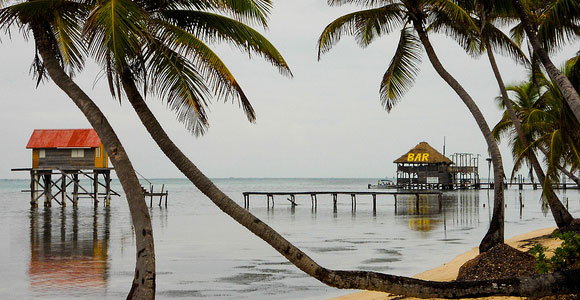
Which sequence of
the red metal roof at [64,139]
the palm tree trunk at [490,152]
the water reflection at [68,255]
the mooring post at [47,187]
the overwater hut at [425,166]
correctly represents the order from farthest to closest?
the overwater hut at [425,166] < the mooring post at [47,187] < the red metal roof at [64,139] < the water reflection at [68,255] < the palm tree trunk at [490,152]

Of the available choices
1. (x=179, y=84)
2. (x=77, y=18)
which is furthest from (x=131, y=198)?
(x=77, y=18)

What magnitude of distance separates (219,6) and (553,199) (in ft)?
42.4

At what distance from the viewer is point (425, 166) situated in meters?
90.0

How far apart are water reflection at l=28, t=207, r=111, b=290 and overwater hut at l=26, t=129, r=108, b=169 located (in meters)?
14.8

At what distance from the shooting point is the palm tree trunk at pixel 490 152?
1366cm

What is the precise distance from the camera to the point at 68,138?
167ft

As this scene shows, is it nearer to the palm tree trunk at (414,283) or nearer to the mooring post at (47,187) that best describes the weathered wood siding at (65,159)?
the mooring post at (47,187)

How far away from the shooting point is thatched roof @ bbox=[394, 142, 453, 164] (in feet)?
286

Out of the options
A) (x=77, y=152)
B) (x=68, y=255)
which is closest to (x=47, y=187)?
(x=77, y=152)

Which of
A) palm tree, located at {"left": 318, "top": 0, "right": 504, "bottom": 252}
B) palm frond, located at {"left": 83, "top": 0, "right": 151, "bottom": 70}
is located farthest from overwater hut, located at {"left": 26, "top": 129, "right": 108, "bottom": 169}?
palm frond, located at {"left": 83, "top": 0, "right": 151, "bottom": 70}

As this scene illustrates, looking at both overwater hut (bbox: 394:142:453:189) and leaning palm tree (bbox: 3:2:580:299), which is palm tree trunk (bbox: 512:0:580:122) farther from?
overwater hut (bbox: 394:142:453:189)

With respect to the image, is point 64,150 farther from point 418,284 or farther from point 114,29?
point 418,284

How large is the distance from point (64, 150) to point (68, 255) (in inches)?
1256

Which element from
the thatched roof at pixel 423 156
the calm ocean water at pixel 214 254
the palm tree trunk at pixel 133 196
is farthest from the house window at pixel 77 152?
the thatched roof at pixel 423 156
